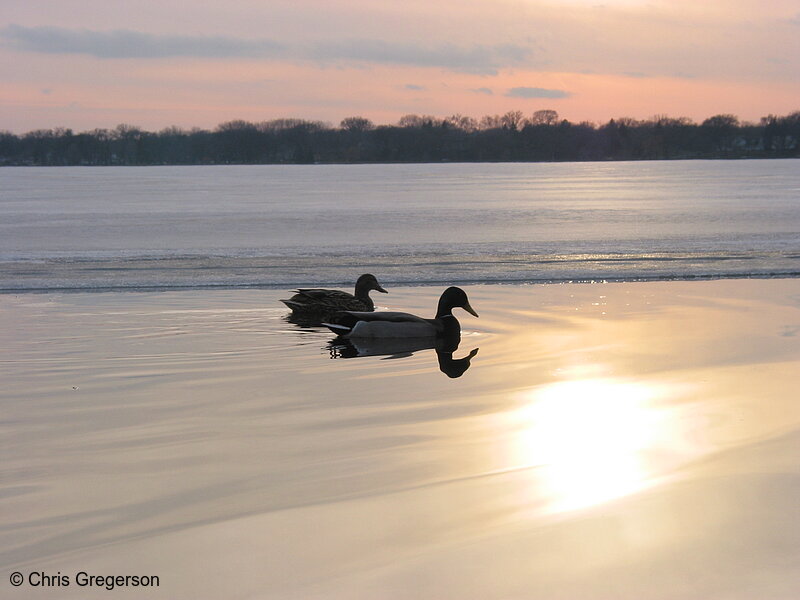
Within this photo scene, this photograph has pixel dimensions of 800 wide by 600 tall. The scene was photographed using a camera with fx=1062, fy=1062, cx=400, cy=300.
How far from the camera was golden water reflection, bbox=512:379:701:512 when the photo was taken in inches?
221

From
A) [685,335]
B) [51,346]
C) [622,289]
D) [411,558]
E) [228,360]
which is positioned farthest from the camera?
[622,289]

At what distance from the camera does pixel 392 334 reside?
10.7 meters

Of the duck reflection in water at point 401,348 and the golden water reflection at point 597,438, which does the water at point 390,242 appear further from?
the golden water reflection at point 597,438

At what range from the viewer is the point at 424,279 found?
53.0 ft

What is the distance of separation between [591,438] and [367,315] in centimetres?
439

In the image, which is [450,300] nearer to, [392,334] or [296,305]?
[392,334]

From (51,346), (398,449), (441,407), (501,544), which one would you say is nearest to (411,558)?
(501,544)

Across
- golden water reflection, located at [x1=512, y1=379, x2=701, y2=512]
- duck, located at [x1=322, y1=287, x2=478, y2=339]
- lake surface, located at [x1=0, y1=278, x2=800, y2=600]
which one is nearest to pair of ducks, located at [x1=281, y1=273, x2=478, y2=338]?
duck, located at [x1=322, y1=287, x2=478, y2=339]

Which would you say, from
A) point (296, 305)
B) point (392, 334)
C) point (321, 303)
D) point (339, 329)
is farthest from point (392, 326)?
point (296, 305)

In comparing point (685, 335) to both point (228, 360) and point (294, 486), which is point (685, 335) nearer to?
point (228, 360)

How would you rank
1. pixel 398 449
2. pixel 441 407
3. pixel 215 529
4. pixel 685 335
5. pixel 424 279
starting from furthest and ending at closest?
1. pixel 424 279
2. pixel 685 335
3. pixel 441 407
4. pixel 398 449
5. pixel 215 529

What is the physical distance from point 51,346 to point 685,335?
20.2 ft

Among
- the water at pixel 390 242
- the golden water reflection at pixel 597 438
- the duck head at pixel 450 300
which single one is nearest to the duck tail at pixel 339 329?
the duck head at pixel 450 300

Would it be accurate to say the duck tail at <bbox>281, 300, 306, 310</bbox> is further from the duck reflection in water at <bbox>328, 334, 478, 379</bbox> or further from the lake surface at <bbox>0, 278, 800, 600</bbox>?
the lake surface at <bbox>0, 278, 800, 600</bbox>
